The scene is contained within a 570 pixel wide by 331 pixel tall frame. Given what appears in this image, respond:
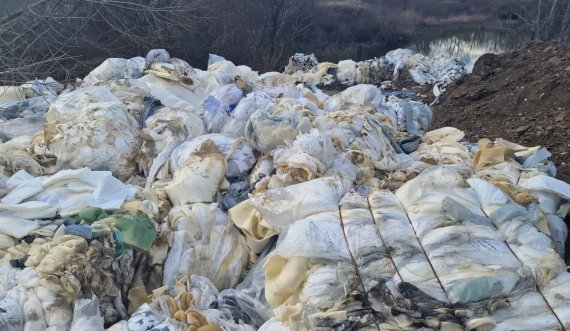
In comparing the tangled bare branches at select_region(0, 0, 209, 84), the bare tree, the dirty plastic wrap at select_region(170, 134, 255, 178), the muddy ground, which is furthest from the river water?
the dirty plastic wrap at select_region(170, 134, 255, 178)

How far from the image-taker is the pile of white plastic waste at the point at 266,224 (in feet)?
5.68

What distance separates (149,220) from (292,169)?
0.71 m

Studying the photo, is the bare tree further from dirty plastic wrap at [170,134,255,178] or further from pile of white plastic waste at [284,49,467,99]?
dirty plastic wrap at [170,134,255,178]

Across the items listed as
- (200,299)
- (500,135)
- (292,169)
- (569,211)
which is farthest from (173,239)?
(500,135)

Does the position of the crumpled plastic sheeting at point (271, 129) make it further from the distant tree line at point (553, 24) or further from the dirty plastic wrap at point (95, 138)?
the distant tree line at point (553, 24)

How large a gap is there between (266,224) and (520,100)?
390 cm

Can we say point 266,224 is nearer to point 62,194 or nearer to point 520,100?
point 62,194

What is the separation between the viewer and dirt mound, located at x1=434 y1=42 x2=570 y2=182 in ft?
13.5

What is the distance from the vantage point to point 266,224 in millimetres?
2238

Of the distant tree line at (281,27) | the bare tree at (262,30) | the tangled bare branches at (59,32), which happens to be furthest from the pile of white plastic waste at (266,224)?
the bare tree at (262,30)

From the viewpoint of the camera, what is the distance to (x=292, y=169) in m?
2.50

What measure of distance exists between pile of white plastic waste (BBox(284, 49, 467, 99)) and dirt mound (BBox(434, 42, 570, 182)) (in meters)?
1.07

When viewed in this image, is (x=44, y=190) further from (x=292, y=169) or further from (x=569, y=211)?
(x=569, y=211)

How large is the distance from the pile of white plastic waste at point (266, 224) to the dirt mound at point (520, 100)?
3.56 feet
